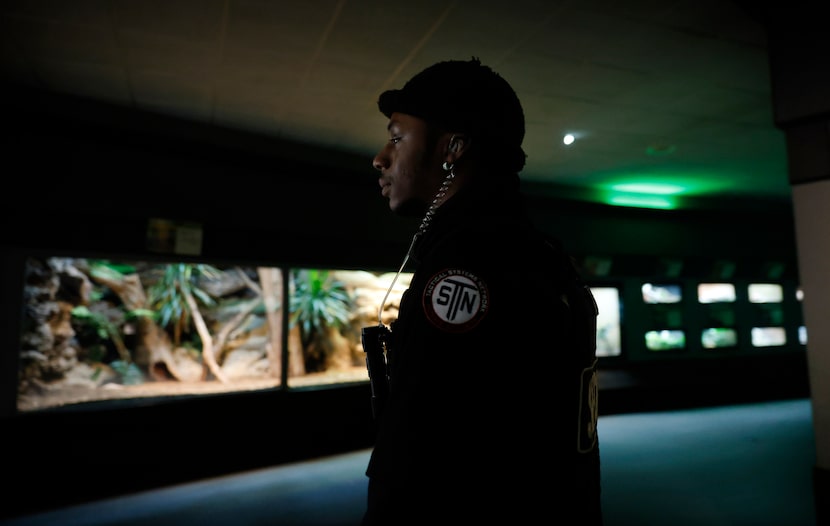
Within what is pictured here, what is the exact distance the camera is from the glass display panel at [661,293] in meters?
7.21

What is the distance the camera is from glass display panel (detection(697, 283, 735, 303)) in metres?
7.53

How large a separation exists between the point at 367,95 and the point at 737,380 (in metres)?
7.23

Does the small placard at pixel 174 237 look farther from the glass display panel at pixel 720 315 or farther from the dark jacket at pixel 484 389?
the glass display panel at pixel 720 315

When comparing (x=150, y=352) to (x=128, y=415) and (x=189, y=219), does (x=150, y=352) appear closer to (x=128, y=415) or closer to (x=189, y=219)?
(x=128, y=415)

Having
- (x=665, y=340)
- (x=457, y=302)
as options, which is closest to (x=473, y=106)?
(x=457, y=302)

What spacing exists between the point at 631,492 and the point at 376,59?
366 centimetres

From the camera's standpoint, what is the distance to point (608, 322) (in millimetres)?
6961

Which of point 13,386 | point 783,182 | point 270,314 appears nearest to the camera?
point 13,386

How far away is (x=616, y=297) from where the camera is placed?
23.2 ft

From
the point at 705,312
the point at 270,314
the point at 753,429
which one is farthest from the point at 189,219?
the point at 705,312

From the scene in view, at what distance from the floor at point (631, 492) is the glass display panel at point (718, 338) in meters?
2.34

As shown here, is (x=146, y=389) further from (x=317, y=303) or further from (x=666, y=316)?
(x=666, y=316)

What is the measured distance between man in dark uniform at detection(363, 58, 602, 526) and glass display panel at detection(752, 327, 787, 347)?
8.79m

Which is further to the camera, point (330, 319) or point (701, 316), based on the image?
point (701, 316)
